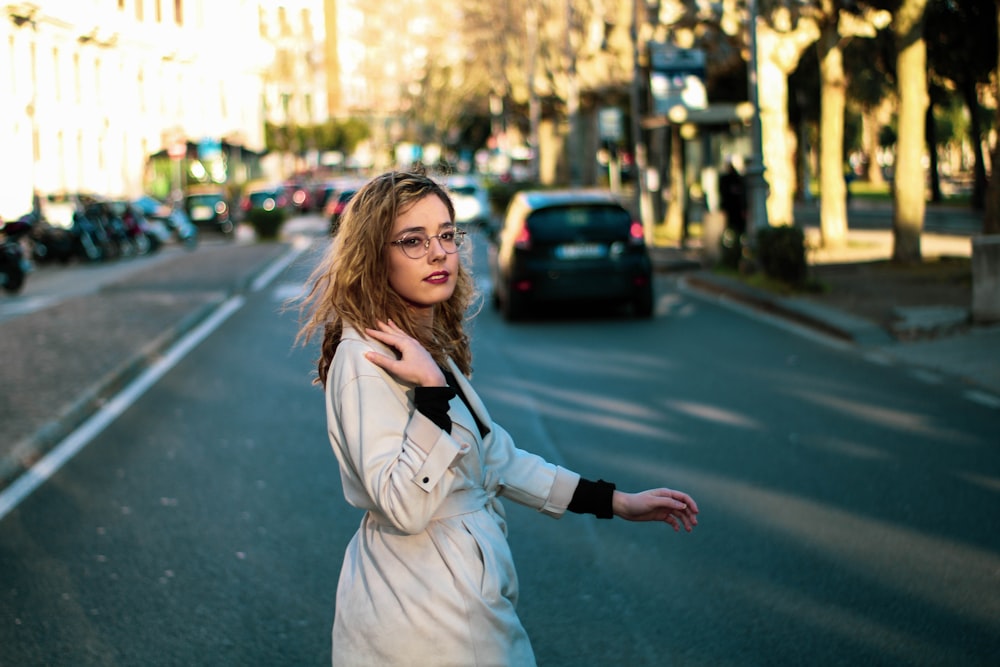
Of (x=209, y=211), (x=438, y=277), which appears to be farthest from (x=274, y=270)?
(x=438, y=277)

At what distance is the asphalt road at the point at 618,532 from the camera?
5113 mm

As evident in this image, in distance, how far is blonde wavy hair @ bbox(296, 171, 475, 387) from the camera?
288 cm

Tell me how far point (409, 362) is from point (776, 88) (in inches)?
870

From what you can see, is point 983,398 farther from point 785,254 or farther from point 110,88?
point 110,88

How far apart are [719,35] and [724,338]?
1560 centimetres

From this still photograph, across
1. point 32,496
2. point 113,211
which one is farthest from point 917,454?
point 113,211

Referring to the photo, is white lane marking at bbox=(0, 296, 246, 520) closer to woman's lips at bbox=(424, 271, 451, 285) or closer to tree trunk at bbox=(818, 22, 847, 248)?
woman's lips at bbox=(424, 271, 451, 285)

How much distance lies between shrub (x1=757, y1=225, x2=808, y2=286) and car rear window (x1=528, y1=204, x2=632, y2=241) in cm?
192

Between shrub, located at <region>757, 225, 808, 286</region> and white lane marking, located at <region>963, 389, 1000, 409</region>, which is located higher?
shrub, located at <region>757, 225, 808, 286</region>

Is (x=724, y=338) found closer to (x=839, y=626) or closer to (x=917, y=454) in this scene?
(x=917, y=454)

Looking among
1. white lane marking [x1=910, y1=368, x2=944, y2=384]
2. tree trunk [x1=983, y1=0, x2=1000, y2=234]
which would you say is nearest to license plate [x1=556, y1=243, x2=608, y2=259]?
tree trunk [x1=983, y1=0, x2=1000, y2=234]

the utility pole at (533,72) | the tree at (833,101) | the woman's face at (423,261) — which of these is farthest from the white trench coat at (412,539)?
the utility pole at (533,72)

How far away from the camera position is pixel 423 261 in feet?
9.53

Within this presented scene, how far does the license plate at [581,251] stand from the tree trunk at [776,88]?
6957 millimetres
